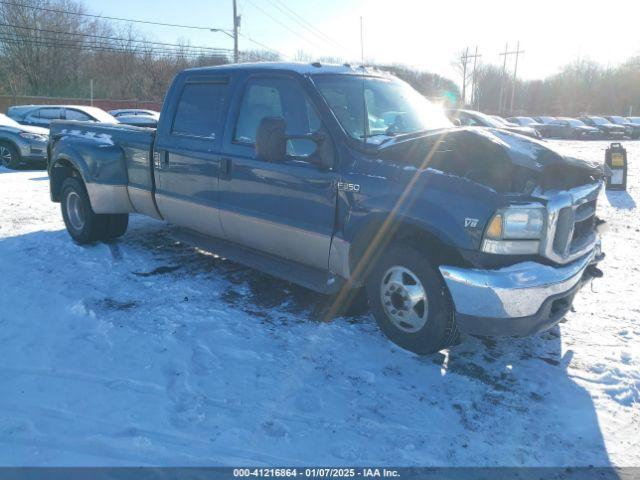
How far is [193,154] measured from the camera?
17.2 ft

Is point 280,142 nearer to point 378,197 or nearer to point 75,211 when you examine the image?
point 378,197

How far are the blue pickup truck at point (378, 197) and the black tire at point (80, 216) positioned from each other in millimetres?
1136

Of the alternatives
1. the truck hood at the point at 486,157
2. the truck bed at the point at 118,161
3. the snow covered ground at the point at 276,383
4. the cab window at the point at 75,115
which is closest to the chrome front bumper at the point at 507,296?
the snow covered ground at the point at 276,383

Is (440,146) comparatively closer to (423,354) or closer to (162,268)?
(423,354)

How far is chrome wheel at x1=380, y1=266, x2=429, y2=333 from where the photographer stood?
12.5ft

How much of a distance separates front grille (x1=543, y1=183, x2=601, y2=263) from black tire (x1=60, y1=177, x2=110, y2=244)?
517 cm

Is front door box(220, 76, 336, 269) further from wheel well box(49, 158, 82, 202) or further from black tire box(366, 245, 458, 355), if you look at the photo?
wheel well box(49, 158, 82, 202)

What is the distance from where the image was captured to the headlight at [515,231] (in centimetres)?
335

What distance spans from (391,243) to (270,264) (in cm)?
131

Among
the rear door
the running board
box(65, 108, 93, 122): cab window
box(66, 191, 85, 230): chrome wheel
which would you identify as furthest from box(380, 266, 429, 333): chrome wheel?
box(65, 108, 93, 122): cab window

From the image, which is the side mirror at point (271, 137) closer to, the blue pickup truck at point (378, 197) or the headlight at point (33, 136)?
the blue pickup truck at point (378, 197)

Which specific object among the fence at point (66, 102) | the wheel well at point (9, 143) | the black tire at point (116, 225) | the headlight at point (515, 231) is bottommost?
the black tire at point (116, 225)

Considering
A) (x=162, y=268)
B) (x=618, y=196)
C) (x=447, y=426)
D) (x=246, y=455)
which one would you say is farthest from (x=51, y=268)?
(x=618, y=196)

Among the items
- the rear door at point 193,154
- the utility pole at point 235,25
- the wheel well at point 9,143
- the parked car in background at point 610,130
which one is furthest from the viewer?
the parked car in background at point 610,130
